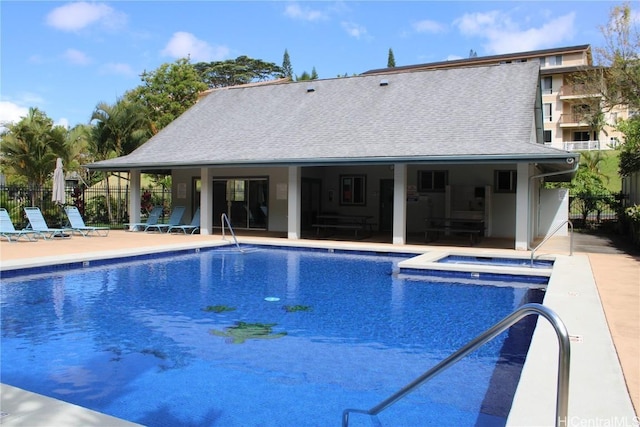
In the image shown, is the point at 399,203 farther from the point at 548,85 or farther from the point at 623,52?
the point at 548,85

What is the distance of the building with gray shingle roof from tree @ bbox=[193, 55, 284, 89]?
150 feet

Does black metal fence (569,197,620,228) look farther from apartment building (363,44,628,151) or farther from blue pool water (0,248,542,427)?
apartment building (363,44,628,151)

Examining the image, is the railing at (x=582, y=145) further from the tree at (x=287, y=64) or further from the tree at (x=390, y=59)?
the tree at (x=287, y=64)

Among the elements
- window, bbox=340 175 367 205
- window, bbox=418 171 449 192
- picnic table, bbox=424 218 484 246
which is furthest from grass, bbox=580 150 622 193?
window, bbox=340 175 367 205

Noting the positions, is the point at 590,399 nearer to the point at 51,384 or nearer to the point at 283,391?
the point at 283,391

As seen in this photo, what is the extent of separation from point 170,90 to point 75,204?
1409cm

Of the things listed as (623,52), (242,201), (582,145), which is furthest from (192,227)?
(582,145)

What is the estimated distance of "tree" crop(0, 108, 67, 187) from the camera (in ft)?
73.5

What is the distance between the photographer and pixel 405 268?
39.2ft

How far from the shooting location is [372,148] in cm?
1711

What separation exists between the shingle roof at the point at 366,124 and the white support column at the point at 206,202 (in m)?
0.89

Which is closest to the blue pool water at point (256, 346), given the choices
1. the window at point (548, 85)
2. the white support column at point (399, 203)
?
the white support column at point (399, 203)

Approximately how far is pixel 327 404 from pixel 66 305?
19.0ft

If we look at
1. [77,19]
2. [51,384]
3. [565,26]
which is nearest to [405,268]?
[51,384]
